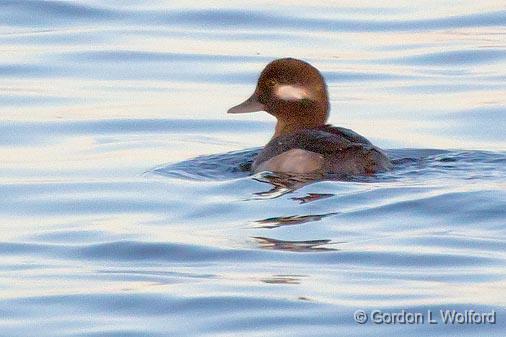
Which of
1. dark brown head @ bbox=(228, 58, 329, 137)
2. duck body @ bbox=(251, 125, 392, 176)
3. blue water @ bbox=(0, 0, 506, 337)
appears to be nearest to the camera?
blue water @ bbox=(0, 0, 506, 337)

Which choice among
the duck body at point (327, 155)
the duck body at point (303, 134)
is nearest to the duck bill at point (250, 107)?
the duck body at point (303, 134)

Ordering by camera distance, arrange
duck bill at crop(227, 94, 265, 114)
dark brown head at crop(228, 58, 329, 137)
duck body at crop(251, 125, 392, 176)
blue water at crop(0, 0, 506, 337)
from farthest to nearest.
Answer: duck bill at crop(227, 94, 265, 114) → dark brown head at crop(228, 58, 329, 137) → duck body at crop(251, 125, 392, 176) → blue water at crop(0, 0, 506, 337)

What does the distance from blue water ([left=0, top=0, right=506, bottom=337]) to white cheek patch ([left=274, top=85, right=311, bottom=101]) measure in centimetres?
41

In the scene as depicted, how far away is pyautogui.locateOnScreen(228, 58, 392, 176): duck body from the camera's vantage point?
31.0 ft

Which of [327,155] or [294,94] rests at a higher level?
[294,94]

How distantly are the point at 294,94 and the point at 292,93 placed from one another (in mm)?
14

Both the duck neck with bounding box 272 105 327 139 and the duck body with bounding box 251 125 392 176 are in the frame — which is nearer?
the duck body with bounding box 251 125 392 176

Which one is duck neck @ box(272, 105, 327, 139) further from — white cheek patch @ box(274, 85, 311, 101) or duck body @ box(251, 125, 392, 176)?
duck body @ box(251, 125, 392, 176)

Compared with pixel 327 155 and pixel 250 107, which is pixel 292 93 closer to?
pixel 250 107

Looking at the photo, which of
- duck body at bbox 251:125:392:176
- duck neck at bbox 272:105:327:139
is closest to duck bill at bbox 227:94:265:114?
duck neck at bbox 272:105:327:139

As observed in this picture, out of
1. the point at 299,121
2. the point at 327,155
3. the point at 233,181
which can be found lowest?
the point at 233,181

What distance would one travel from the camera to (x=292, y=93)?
10570mm

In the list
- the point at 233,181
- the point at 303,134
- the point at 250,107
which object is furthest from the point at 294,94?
the point at 233,181

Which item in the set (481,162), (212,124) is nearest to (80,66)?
(212,124)
